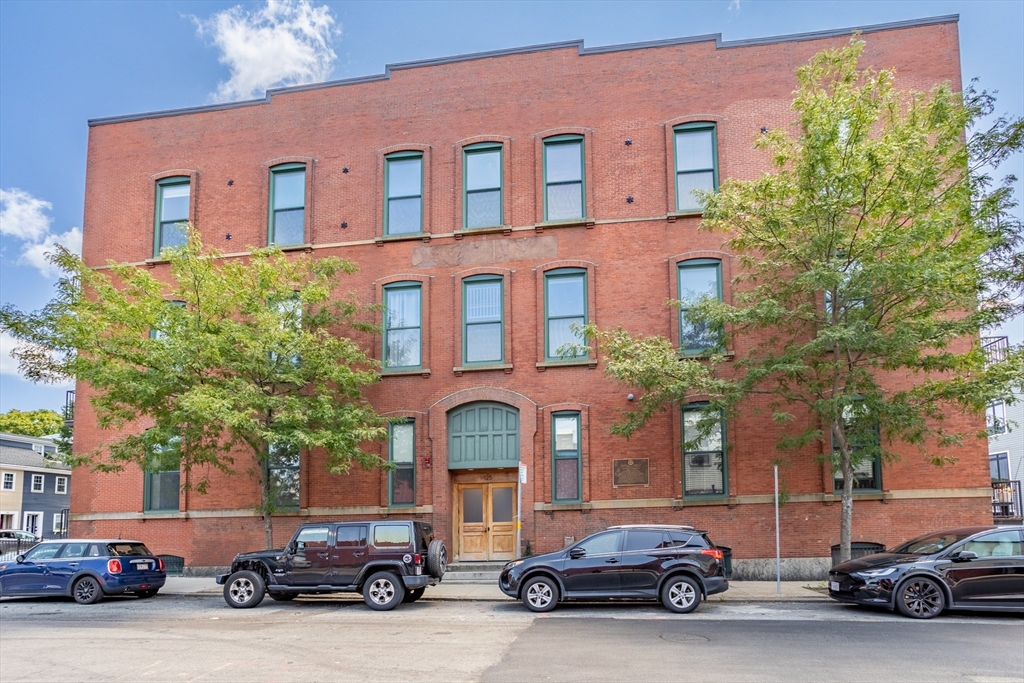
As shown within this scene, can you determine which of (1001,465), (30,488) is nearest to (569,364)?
(1001,465)

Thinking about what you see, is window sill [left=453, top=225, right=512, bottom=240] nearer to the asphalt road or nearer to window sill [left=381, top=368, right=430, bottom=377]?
window sill [left=381, top=368, right=430, bottom=377]

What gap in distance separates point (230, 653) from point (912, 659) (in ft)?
27.6

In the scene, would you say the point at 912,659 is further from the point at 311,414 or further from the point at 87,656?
the point at 311,414

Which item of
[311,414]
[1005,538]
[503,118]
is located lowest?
[1005,538]

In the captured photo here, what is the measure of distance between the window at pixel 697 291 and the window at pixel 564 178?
3139 mm

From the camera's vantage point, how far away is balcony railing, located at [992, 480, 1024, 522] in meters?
25.8

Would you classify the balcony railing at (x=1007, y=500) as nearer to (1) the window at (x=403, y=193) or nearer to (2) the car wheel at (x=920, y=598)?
(2) the car wheel at (x=920, y=598)

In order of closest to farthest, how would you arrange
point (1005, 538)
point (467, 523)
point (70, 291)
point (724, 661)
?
point (724, 661) → point (1005, 538) → point (70, 291) → point (467, 523)

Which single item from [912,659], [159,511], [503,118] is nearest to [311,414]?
[159,511]

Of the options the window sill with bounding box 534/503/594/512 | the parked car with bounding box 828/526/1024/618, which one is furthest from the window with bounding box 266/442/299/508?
the parked car with bounding box 828/526/1024/618

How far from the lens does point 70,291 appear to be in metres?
18.3

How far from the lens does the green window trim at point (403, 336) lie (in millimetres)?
22516

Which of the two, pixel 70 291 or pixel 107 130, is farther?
pixel 107 130

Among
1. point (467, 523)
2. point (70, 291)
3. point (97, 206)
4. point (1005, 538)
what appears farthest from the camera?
point (97, 206)
